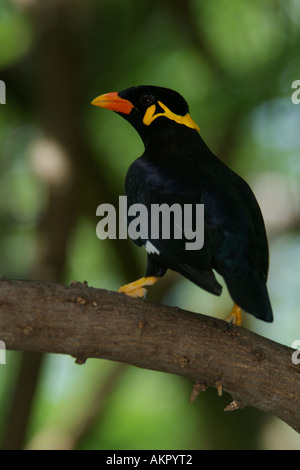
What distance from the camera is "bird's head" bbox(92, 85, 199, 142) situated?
3.69 m

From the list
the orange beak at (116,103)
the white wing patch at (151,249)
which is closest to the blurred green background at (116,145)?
the orange beak at (116,103)

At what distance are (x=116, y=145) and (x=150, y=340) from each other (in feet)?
Answer: 13.1

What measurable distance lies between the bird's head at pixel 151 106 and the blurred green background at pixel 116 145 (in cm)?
226

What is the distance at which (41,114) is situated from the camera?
634 centimetres

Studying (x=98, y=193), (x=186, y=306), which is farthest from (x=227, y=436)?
(x=98, y=193)

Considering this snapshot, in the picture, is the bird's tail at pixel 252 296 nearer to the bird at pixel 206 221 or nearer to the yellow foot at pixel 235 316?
the bird at pixel 206 221

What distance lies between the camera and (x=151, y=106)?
3.71 m

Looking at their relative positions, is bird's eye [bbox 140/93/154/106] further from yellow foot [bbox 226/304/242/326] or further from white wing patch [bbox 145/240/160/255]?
yellow foot [bbox 226/304/242/326]

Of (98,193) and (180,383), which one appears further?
(180,383)

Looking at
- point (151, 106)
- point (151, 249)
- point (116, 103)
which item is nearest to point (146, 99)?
point (151, 106)

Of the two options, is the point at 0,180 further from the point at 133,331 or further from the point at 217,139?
the point at 133,331

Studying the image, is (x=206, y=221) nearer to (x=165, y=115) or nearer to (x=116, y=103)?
(x=165, y=115)

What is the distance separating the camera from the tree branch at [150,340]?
273 cm
